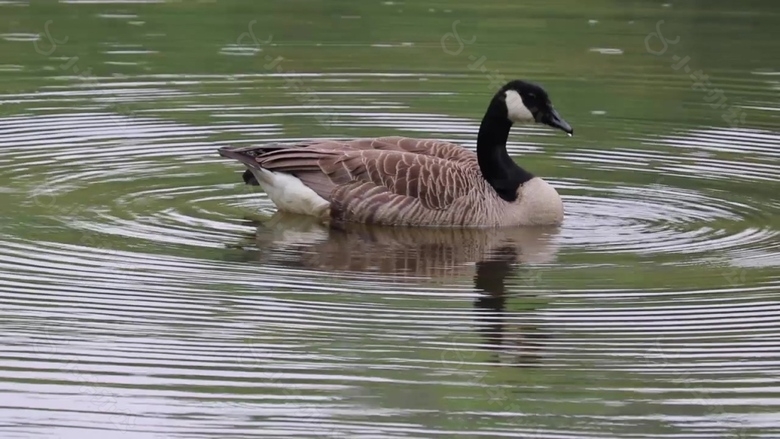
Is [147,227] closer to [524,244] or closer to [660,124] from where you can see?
[524,244]

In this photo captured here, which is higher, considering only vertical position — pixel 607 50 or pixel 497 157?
pixel 607 50

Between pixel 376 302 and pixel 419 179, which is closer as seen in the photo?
pixel 376 302

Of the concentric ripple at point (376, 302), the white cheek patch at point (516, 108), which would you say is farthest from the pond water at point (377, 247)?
the white cheek patch at point (516, 108)

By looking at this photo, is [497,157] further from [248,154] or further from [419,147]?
[248,154]

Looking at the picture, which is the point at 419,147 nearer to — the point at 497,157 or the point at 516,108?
the point at 497,157

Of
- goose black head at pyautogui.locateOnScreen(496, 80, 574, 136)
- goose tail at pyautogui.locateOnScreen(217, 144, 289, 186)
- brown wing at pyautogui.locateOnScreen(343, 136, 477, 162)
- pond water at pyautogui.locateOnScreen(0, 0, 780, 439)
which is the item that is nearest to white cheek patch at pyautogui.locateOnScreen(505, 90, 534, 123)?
goose black head at pyautogui.locateOnScreen(496, 80, 574, 136)

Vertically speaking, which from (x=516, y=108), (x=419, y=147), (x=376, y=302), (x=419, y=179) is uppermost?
(x=516, y=108)

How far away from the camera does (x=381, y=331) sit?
404 inches

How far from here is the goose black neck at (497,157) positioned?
14.5 m

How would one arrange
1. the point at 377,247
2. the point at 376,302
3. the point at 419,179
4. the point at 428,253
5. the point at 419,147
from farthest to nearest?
the point at 419,147 → the point at 419,179 → the point at 377,247 → the point at 428,253 → the point at 376,302

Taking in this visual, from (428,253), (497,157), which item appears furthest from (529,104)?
(428,253)

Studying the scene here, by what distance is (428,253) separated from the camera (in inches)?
517

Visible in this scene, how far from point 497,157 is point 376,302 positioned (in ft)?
12.8

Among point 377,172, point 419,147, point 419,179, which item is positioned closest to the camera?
point 419,179
